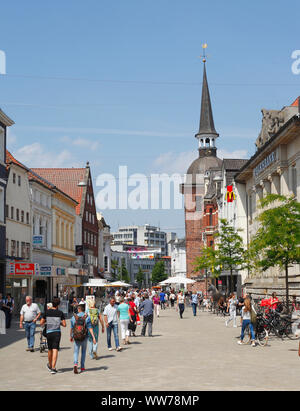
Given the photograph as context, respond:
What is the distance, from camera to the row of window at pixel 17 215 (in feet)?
146

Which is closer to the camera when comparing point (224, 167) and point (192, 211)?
point (224, 167)

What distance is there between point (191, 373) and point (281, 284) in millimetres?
26627

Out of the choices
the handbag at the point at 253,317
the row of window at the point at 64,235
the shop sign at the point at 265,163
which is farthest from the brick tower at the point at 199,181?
the handbag at the point at 253,317

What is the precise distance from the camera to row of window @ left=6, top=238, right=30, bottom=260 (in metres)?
44.3

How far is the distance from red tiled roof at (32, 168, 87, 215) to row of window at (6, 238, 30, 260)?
32542 millimetres

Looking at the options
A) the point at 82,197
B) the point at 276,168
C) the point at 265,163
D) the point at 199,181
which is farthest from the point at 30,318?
the point at 199,181

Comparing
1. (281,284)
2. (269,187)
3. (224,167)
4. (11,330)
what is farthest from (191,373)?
(224,167)

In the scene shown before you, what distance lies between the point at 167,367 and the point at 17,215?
33.5 meters

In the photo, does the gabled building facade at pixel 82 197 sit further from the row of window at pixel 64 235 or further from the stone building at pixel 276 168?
the stone building at pixel 276 168

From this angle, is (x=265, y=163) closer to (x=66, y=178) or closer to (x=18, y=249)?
(x=18, y=249)

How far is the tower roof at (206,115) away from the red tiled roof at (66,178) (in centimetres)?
3550

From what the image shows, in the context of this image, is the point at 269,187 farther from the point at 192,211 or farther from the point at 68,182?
the point at 192,211

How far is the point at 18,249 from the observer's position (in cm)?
4672
